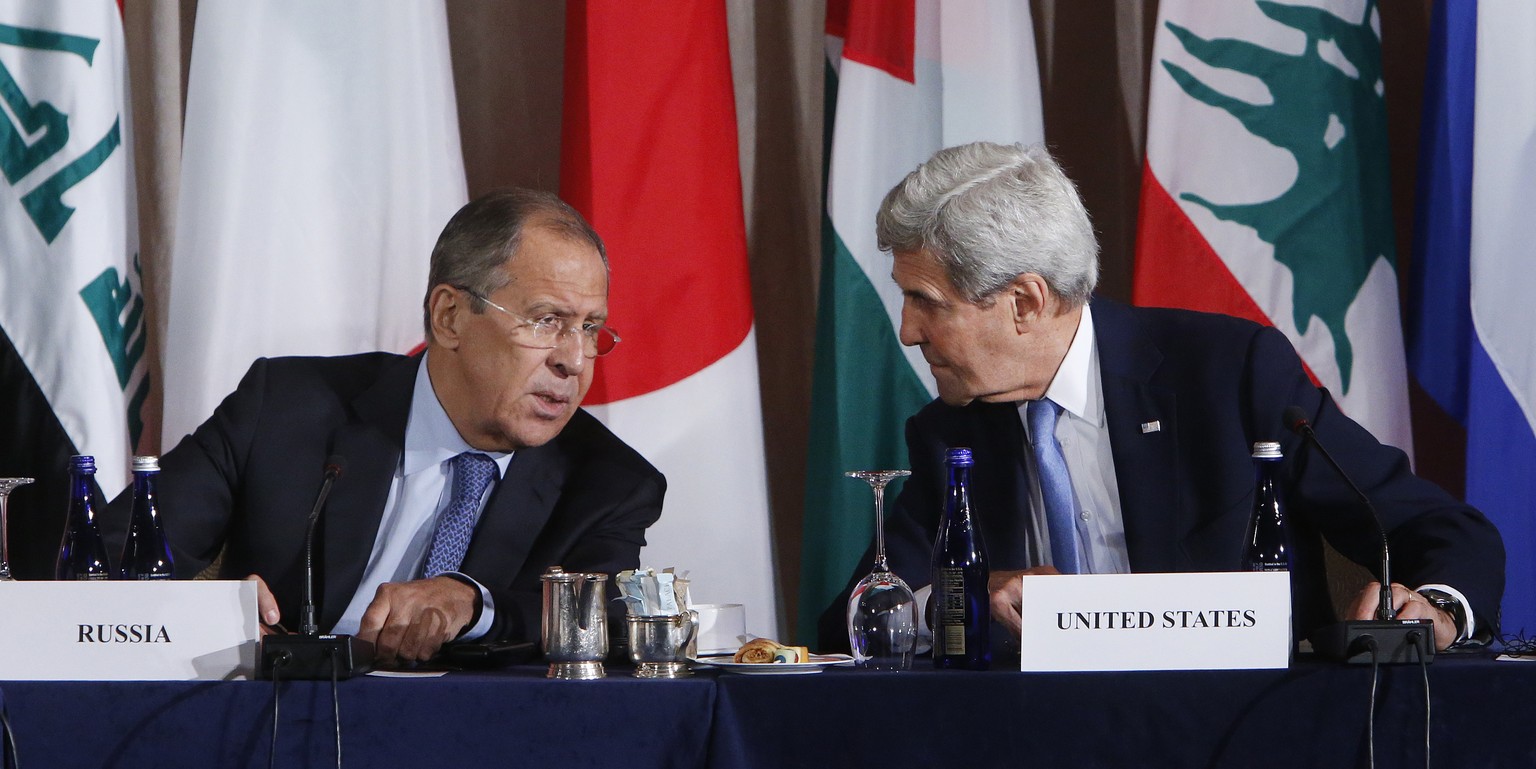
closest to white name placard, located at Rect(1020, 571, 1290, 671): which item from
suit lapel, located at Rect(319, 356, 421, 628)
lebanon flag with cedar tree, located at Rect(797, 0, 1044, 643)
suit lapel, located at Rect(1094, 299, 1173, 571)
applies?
suit lapel, located at Rect(1094, 299, 1173, 571)

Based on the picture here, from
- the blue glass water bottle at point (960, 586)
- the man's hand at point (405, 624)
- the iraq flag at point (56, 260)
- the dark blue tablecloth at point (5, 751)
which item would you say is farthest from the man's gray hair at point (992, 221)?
the iraq flag at point (56, 260)

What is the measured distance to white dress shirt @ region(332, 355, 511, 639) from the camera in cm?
238

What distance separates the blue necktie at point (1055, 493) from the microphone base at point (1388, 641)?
2.47 ft

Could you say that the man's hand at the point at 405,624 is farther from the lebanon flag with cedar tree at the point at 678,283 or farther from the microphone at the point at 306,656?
the lebanon flag with cedar tree at the point at 678,283

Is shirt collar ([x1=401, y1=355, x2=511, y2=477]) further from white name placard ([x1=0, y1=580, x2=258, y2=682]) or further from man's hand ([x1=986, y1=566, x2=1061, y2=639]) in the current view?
man's hand ([x1=986, y1=566, x2=1061, y2=639])

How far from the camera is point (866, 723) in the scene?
4.61ft

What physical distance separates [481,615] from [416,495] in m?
0.50

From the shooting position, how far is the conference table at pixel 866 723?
139 centimetres

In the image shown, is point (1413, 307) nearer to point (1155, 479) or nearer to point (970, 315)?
point (1155, 479)

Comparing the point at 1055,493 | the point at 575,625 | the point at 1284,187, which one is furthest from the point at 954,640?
the point at 1284,187

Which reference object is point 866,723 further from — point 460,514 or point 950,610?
point 460,514

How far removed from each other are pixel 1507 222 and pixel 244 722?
2497mm

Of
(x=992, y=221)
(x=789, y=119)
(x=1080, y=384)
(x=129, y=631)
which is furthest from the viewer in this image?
(x=789, y=119)

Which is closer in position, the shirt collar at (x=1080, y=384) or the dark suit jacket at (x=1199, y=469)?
the dark suit jacket at (x=1199, y=469)
